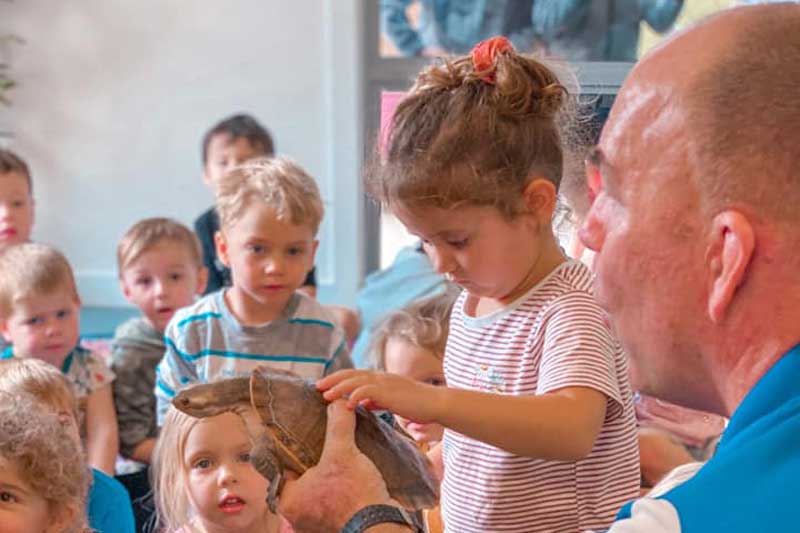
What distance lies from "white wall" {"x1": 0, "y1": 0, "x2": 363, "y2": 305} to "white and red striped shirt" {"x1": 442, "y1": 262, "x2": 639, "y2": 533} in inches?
171

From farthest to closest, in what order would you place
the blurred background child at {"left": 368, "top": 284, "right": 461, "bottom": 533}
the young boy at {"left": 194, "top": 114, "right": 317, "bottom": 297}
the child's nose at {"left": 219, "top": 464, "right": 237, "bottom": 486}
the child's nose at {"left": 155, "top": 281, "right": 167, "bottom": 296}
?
the young boy at {"left": 194, "top": 114, "right": 317, "bottom": 297}, the child's nose at {"left": 155, "top": 281, "right": 167, "bottom": 296}, the blurred background child at {"left": 368, "top": 284, "right": 461, "bottom": 533}, the child's nose at {"left": 219, "top": 464, "right": 237, "bottom": 486}

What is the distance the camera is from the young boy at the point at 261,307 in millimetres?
2590

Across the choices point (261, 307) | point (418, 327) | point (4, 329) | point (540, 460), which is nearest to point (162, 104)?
point (4, 329)

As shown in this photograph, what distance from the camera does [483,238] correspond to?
58.5 inches

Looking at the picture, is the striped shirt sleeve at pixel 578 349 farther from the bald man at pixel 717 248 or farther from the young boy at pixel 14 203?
the young boy at pixel 14 203

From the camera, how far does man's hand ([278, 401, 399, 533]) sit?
119 centimetres

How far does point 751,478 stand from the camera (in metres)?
0.91

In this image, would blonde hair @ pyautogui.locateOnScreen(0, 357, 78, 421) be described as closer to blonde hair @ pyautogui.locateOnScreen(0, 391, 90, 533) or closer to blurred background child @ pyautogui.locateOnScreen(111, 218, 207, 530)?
blonde hair @ pyautogui.locateOnScreen(0, 391, 90, 533)

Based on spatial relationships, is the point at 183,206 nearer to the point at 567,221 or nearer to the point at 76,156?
the point at 76,156

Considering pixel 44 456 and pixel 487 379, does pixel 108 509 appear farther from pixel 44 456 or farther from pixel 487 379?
pixel 487 379

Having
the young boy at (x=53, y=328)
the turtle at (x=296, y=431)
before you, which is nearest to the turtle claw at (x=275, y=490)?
the turtle at (x=296, y=431)

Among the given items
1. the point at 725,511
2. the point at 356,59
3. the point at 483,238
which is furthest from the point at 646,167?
the point at 356,59

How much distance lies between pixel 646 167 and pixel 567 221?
0.68 metres

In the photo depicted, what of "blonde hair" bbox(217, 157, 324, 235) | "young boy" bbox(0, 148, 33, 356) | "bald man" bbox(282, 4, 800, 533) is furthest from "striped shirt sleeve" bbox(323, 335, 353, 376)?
"bald man" bbox(282, 4, 800, 533)
